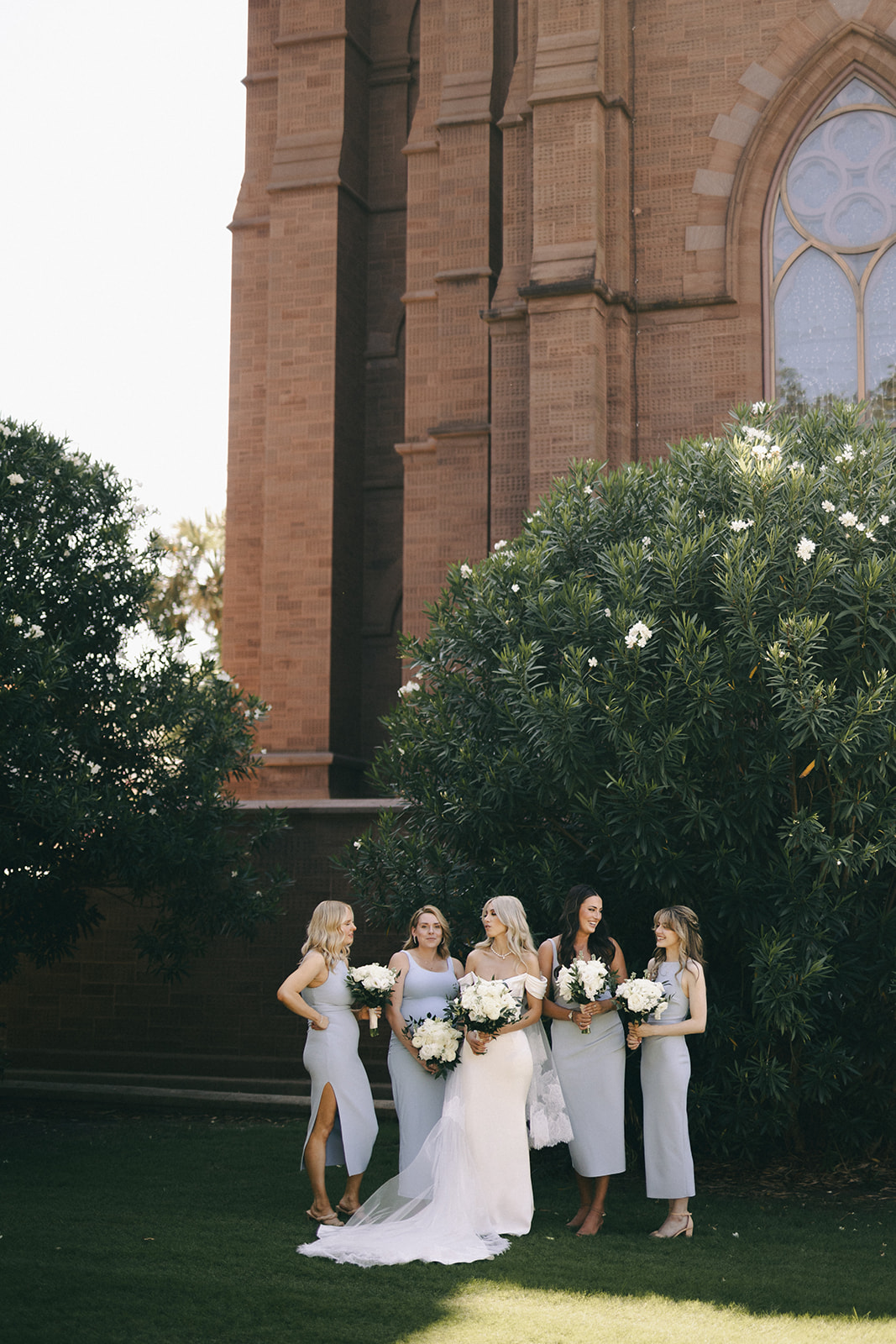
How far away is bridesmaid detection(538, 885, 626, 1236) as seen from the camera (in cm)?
820

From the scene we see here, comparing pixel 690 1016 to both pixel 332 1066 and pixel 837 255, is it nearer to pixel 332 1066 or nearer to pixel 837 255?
pixel 332 1066

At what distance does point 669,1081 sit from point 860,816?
231 centimetres

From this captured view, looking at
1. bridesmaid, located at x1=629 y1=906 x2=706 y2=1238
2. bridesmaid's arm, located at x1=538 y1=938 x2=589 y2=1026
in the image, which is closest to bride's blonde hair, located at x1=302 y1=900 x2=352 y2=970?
bridesmaid's arm, located at x1=538 y1=938 x2=589 y2=1026

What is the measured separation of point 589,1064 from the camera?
8.31 meters

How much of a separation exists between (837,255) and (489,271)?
15.0 ft

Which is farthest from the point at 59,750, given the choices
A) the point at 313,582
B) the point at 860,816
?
the point at 313,582

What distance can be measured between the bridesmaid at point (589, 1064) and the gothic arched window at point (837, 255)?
10.6m

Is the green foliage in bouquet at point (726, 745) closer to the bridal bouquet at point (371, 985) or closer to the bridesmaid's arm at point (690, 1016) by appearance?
the bridesmaid's arm at point (690, 1016)

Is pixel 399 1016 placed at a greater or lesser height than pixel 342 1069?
greater

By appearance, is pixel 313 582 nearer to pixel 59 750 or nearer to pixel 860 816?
pixel 59 750

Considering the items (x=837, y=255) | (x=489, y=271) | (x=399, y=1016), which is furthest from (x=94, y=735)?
(x=837, y=255)

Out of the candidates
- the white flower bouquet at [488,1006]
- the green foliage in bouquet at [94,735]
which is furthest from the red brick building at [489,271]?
the white flower bouquet at [488,1006]

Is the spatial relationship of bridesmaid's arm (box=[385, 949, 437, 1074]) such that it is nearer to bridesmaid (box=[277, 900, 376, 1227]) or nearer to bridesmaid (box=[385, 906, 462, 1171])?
bridesmaid (box=[385, 906, 462, 1171])

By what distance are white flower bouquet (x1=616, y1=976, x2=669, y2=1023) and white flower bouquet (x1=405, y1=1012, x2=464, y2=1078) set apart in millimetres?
975
